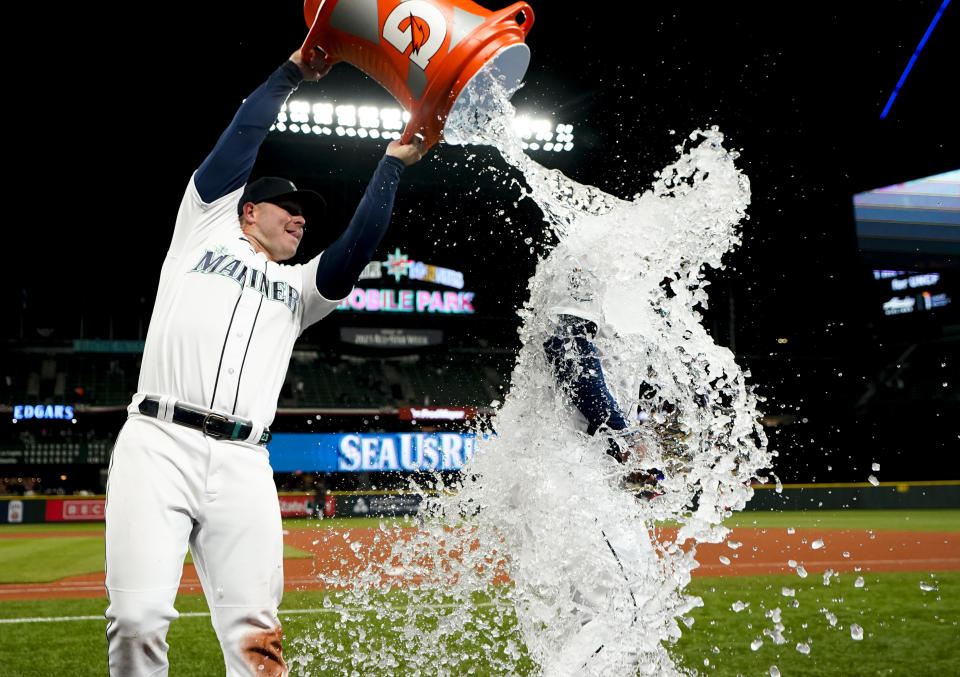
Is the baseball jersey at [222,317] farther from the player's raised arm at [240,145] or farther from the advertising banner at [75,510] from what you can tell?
the advertising banner at [75,510]

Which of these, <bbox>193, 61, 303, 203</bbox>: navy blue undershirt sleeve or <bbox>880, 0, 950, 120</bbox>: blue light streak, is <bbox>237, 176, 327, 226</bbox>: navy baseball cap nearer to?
<bbox>193, 61, 303, 203</bbox>: navy blue undershirt sleeve

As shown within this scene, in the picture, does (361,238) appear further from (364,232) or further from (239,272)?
(239,272)

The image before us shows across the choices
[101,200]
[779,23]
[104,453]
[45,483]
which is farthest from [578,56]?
[45,483]

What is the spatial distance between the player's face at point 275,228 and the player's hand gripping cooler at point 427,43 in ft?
1.58

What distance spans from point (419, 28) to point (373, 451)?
798 inches

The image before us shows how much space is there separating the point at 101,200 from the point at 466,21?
80.8 feet

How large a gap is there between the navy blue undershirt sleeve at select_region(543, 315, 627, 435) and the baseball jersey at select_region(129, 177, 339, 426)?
0.83 m

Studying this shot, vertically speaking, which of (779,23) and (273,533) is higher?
(779,23)

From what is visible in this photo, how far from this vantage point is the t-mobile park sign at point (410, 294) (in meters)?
26.0

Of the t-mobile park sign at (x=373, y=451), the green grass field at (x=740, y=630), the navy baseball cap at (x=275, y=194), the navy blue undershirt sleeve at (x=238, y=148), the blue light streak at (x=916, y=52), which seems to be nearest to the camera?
the navy blue undershirt sleeve at (x=238, y=148)

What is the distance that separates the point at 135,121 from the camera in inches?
832

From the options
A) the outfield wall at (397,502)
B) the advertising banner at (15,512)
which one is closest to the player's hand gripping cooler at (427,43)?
the outfield wall at (397,502)

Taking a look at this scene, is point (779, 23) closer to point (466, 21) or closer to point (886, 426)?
point (466, 21)

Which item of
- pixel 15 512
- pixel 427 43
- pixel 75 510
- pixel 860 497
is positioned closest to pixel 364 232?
pixel 427 43
